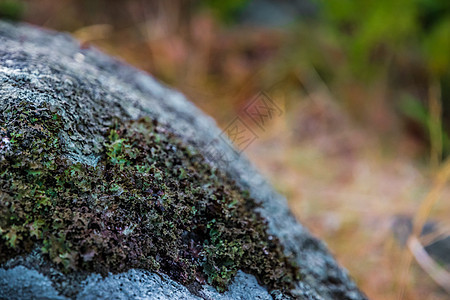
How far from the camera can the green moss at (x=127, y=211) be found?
1.11 meters

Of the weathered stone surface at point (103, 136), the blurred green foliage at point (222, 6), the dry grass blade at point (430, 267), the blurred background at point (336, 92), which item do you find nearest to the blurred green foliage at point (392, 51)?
the blurred background at point (336, 92)

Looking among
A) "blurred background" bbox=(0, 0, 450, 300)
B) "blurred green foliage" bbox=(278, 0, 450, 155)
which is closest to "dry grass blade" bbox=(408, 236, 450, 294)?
"blurred background" bbox=(0, 0, 450, 300)

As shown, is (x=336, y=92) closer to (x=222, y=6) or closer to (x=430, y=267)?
(x=222, y=6)

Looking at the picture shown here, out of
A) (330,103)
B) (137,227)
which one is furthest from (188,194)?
(330,103)

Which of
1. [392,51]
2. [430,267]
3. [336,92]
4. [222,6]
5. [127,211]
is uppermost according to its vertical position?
[222,6]

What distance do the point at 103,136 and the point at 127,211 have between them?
1.08 feet

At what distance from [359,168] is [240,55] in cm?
263

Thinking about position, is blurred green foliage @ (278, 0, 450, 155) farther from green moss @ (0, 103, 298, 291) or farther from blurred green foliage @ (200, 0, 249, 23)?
green moss @ (0, 103, 298, 291)

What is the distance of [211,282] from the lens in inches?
51.8

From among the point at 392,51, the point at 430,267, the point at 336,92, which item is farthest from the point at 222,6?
the point at 430,267

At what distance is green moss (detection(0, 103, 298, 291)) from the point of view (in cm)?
111

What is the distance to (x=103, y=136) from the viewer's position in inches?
57.6

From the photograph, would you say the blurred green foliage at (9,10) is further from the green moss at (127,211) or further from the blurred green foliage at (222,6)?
the blurred green foliage at (222,6)

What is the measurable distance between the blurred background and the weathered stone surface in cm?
148
